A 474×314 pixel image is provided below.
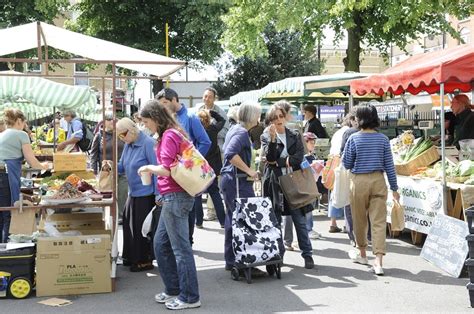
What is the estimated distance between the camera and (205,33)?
27328 mm

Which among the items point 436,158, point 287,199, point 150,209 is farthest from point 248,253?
point 436,158

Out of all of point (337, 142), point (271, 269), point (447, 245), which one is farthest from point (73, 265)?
point (337, 142)

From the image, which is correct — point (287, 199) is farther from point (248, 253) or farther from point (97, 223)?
point (97, 223)

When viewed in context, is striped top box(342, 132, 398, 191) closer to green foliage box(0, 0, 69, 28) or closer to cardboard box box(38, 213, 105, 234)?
cardboard box box(38, 213, 105, 234)

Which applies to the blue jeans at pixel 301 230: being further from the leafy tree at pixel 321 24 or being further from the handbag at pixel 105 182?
the leafy tree at pixel 321 24

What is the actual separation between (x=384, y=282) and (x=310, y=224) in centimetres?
257

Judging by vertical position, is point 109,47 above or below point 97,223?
above

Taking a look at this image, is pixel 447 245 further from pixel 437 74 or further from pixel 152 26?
pixel 152 26

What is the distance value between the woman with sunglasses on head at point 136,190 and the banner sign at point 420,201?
3.50 meters

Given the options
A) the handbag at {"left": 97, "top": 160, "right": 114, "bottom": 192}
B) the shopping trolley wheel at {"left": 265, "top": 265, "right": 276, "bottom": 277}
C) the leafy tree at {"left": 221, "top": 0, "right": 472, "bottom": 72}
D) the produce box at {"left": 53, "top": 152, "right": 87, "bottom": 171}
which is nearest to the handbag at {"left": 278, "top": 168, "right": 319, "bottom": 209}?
the shopping trolley wheel at {"left": 265, "top": 265, "right": 276, "bottom": 277}

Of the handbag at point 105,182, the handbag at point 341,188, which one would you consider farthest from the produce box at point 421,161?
the handbag at point 105,182

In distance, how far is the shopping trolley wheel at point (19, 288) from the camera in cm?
606

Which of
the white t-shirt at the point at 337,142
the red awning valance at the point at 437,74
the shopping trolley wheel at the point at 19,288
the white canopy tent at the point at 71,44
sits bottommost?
the shopping trolley wheel at the point at 19,288

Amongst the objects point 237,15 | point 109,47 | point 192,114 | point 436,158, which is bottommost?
point 436,158
